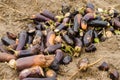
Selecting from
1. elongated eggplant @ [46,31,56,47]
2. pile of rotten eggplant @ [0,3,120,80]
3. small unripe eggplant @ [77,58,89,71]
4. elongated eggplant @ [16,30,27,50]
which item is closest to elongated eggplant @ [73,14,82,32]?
pile of rotten eggplant @ [0,3,120,80]

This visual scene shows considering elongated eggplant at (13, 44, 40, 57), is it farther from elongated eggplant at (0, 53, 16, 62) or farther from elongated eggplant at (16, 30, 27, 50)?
elongated eggplant at (16, 30, 27, 50)

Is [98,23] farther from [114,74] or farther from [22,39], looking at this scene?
[22,39]

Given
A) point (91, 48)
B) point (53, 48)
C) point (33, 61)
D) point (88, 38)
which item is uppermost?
point (88, 38)

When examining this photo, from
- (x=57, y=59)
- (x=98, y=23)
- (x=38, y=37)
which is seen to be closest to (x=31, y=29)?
(x=38, y=37)

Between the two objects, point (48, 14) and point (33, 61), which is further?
point (48, 14)

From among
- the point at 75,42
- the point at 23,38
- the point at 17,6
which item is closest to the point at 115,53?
the point at 75,42

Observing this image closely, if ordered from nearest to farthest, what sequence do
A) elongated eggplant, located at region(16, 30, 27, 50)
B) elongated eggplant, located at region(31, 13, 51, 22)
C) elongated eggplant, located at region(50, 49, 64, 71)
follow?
elongated eggplant, located at region(50, 49, 64, 71) < elongated eggplant, located at region(16, 30, 27, 50) < elongated eggplant, located at region(31, 13, 51, 22)

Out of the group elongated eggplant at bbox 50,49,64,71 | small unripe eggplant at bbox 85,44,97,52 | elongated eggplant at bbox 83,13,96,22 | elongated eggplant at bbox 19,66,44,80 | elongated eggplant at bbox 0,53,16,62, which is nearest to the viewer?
elongated eggplant at bbox 19,66,44,80

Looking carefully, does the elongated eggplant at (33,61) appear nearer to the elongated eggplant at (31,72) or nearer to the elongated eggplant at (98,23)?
the elongated eggplant at (31,72)

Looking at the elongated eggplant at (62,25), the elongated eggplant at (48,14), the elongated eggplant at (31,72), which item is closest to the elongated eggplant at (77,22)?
the elongated eggplant at (62,25)
